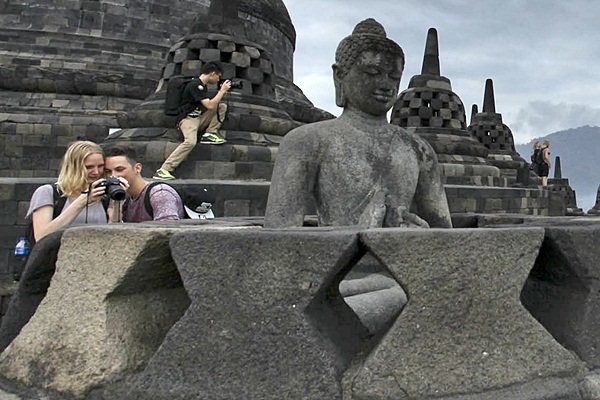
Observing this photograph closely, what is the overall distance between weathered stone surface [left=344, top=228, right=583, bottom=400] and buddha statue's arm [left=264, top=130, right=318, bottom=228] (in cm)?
77

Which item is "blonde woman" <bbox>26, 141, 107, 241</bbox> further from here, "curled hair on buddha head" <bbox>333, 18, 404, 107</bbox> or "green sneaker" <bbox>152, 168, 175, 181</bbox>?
"green sneaker" <bbox>152, 168, 175, 181</bbox>

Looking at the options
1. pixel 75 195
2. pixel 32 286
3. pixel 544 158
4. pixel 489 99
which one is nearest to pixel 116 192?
pixel 75 195

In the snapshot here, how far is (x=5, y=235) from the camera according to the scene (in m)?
4.96

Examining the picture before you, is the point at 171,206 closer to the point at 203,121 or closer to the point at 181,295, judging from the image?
the point at 181,295

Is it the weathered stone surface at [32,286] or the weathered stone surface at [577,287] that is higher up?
the weathered stone surface at [577,287]

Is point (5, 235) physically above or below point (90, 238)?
below

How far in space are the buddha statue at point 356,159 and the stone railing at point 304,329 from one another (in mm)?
703

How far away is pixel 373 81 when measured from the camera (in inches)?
86.4

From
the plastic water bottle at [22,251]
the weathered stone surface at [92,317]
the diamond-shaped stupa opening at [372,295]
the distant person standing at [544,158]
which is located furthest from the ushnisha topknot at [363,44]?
the distant person standing at [544,158]

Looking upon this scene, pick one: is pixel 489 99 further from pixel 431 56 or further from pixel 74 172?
pixel 74 172

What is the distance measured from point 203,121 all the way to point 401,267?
548 cm

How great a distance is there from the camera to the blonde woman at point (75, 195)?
7.18 feet

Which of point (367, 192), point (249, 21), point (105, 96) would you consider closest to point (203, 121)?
point (367, 192)

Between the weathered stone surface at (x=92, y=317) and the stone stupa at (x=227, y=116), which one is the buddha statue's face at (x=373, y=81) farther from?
the stone stupa at (x=227, y=116)
